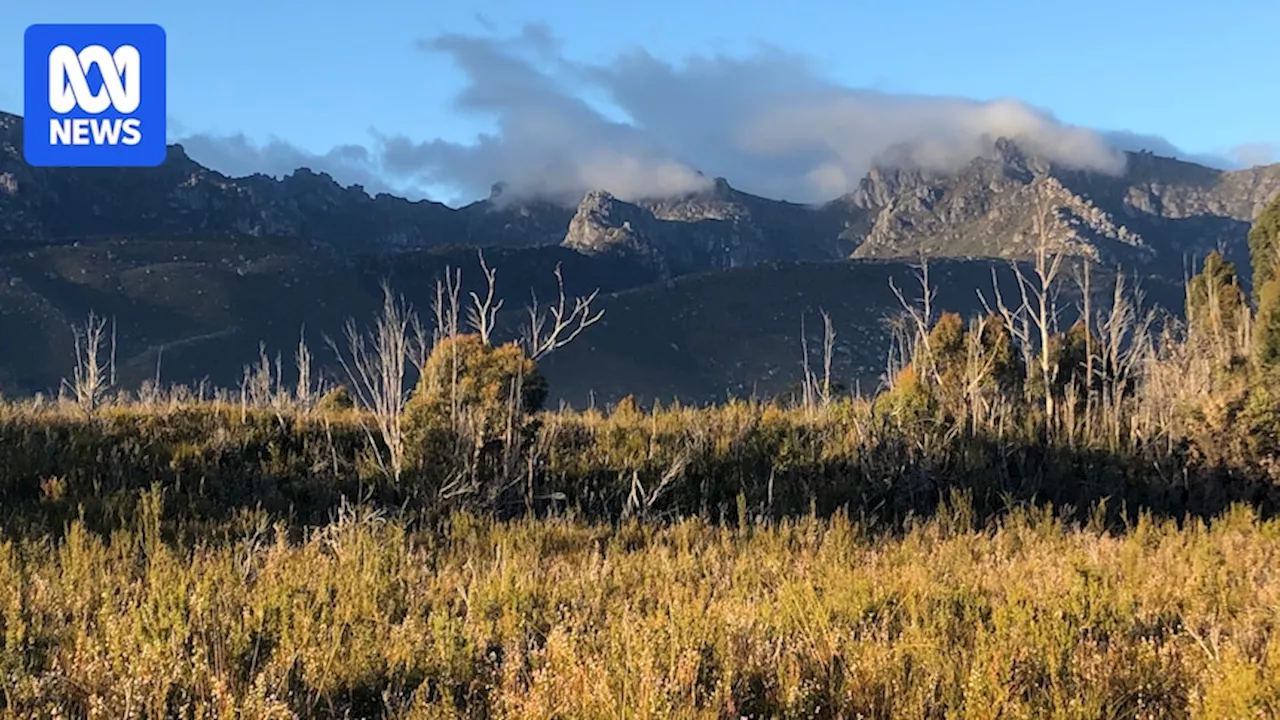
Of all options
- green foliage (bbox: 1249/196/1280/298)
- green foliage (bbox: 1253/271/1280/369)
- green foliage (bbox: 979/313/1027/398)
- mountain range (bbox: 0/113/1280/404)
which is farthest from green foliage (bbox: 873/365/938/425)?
mountain range (bbox: 0/113/1280/404)

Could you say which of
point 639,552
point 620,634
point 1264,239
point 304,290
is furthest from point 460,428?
point 304,290

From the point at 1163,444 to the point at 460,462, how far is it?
404 inches

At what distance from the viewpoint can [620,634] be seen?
445cm

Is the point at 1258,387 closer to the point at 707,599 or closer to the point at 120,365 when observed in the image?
the point at 707,599

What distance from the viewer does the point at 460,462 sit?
11.1m

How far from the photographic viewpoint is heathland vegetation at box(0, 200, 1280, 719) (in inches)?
150

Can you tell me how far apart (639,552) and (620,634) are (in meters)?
3.32

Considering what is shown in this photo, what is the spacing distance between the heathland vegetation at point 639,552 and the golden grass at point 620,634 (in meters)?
0.02

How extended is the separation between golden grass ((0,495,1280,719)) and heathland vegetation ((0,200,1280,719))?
0.02 m

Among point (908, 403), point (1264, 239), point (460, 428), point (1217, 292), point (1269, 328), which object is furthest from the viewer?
point (1264, 239)

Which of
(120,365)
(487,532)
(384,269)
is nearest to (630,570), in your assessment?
(487,532)

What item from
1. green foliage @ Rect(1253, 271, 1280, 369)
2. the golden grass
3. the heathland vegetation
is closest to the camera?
the golden grass

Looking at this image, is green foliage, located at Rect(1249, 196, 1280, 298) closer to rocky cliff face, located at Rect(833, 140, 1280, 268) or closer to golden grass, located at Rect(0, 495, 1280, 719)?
golden grass, located at Rect(0, 495, 1280, 719)

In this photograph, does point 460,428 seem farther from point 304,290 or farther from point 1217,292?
point 304,290
